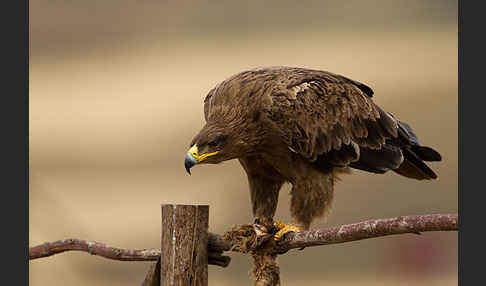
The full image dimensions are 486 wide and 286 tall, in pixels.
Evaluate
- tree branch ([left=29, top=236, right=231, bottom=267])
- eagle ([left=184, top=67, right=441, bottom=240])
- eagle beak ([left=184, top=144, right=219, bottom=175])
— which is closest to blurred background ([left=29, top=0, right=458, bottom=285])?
eagle ([left=184, top=67, right=441, bottom=240])

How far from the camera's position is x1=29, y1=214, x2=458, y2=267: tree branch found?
6.84 feet

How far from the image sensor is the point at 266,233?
2715 millimetres

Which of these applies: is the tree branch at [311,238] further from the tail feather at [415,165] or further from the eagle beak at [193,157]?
the tail feather at [415,165]

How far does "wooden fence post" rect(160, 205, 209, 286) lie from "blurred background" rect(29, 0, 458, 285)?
4.60 ft

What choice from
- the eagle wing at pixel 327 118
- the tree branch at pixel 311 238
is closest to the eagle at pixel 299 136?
the eagle wing at pixel 327 118

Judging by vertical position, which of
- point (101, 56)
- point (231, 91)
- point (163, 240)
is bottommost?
point (163, 240)

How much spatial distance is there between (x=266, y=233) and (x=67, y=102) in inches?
92.9

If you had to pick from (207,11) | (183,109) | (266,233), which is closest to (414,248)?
(266,233)

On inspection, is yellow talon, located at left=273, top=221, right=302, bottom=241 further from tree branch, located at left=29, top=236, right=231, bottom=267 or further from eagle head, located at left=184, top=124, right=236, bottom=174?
eagle head, located at left=184, top=124, right=236, bottom=174

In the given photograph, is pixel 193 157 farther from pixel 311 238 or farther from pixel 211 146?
pixel 311 238

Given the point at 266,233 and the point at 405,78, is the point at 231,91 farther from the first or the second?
the point at 405,78

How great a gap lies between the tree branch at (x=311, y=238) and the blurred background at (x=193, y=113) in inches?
46.1

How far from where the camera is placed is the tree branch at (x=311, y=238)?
2.09 m

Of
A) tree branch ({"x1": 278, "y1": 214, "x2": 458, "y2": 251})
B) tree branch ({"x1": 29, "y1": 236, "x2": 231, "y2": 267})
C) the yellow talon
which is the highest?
tree branch ({"x1": 278, "y1": 214, "x2": 458, "y2": 251})
